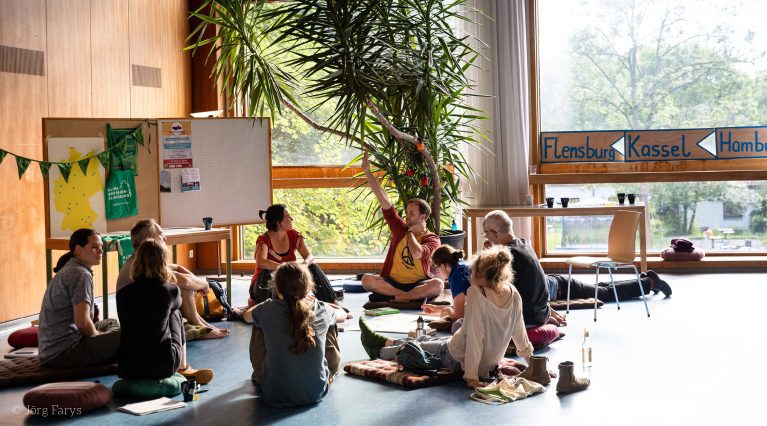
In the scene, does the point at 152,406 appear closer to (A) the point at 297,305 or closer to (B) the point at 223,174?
(A) the point at 297,305

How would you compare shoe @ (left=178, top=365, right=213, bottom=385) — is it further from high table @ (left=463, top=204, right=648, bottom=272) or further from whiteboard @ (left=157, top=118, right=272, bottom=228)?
high table @ (left=463, top=204, right=648, bottom=272)

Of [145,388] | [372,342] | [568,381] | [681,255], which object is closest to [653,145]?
[681,255]

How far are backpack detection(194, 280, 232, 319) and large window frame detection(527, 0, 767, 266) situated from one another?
12.8ft

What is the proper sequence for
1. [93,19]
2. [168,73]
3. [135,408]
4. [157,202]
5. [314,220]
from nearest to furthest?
1. [135,408]
2. [157,202]
3. [93,19]
4. [168,73]
5. [314,220]

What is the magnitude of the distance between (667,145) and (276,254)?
187 inches

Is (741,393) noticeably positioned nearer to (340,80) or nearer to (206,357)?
(206,357)

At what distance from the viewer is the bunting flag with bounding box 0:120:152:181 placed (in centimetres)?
619

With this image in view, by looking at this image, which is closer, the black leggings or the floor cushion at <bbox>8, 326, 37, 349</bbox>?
the floor cushion at <bbox>8, 326, 37, 349</bbox>

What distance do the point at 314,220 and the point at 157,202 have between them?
297 cm

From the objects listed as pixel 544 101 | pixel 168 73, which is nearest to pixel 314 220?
pixel 168 73

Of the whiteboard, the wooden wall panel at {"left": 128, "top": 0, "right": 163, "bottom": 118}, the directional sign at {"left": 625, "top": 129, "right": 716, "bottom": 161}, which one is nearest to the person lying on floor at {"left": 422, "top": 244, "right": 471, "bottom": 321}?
the whiteboard

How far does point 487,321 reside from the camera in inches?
179

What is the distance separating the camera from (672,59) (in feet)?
30.6

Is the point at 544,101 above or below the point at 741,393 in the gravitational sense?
above
